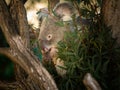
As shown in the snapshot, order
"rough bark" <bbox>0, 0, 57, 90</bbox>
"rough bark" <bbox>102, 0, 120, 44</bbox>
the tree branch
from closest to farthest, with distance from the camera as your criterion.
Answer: "rough bark" <bbox>0, 0, 57, 90</bbox>
the tree branch
"rough bark" <bbox>102, 0, 120, 44</bbox>

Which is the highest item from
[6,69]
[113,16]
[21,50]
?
[113,16]

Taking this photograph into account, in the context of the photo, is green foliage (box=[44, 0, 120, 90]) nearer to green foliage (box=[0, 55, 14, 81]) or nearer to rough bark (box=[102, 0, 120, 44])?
rough bark (box=[102, 0, 120, 44])

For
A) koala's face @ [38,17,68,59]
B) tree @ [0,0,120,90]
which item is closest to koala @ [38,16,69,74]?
koala's face @ [38,17,68,59]

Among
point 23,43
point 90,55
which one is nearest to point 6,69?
point 23,43

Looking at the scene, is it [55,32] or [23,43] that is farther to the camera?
[55,32]

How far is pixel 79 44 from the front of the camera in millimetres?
1713

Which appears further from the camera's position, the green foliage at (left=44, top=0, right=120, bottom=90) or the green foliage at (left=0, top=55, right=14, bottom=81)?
the green foliage at (left=0, top=55, right=14, bottom=81)

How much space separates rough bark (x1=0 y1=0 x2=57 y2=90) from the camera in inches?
58.1

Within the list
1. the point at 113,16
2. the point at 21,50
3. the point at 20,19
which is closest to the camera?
the point at 21,50

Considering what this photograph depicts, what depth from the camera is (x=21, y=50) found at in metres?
1.53

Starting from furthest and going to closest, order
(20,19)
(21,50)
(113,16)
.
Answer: (113,16)
(20,19)
(21,50)

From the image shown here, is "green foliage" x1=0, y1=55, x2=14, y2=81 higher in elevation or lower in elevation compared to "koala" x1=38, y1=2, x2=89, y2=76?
lower

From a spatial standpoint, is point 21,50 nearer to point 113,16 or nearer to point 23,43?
point 23,43

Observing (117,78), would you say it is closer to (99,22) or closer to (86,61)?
(86,61)
